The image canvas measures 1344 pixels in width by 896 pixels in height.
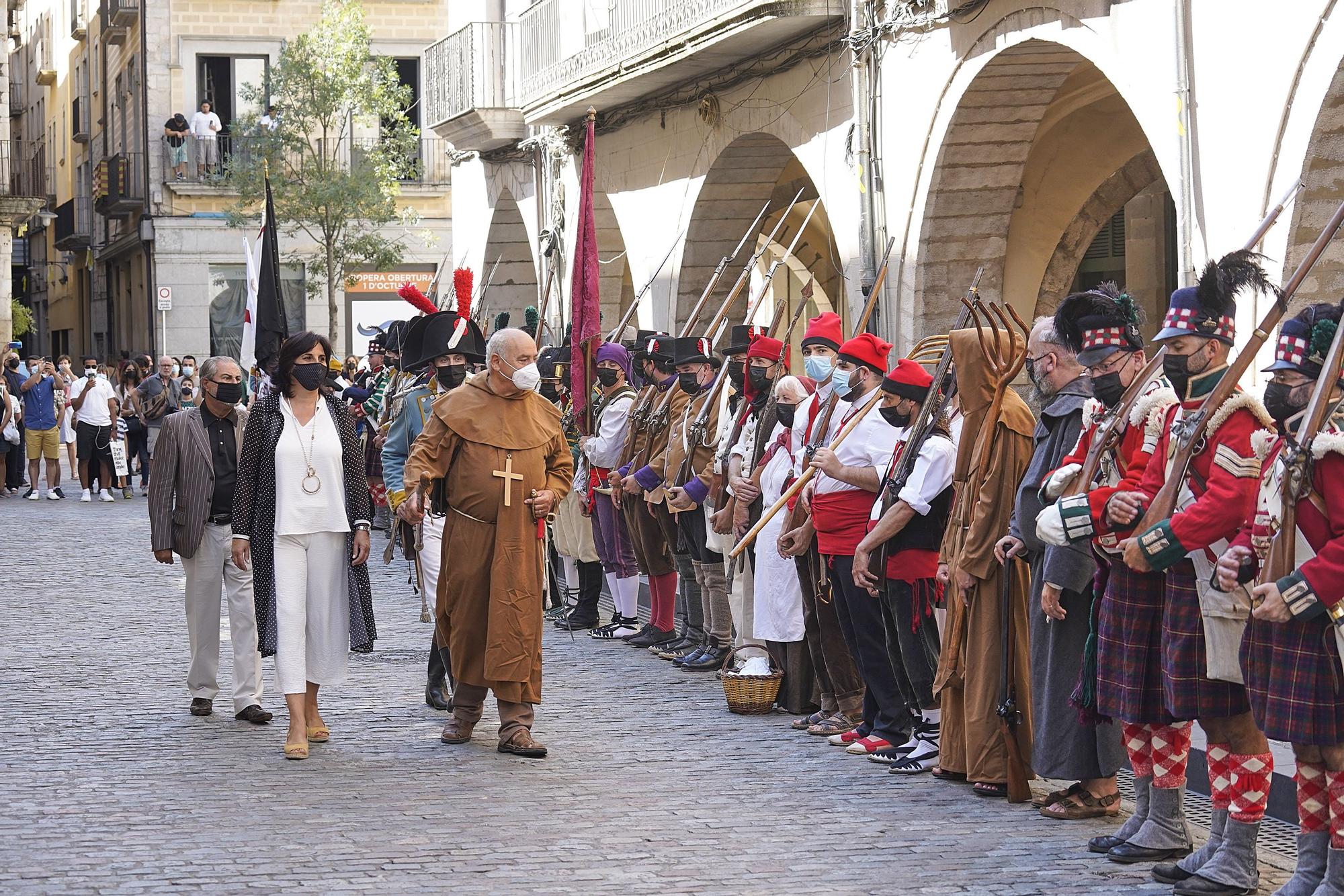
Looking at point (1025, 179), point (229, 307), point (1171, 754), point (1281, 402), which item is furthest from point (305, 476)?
point (229, 307)

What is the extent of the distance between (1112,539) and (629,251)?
1378 centimetres

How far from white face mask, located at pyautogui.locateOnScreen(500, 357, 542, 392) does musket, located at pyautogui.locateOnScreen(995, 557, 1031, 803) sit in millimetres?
2402

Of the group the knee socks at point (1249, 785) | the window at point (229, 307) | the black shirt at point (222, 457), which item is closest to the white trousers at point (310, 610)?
the black shirt at point (222, 457)

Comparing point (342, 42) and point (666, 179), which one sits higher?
point (342, 42)

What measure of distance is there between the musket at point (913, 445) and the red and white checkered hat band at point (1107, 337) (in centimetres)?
134

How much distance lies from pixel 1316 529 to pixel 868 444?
330 cm

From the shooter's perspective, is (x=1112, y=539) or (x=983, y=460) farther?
(x=983, y=460)

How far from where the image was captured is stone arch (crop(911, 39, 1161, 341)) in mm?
13242

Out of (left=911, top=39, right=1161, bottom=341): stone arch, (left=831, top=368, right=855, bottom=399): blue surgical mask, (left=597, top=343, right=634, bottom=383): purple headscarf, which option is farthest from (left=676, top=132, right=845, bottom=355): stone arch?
(left=831, top=368, right=855, bottom=399): blue surgical mask

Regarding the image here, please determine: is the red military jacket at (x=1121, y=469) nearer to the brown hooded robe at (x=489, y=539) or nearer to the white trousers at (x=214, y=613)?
the brown hooded robe at (x=489, y=539)

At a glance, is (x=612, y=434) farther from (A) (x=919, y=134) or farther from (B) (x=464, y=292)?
(A) (x=919, y=134)

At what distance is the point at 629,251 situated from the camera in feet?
65.4

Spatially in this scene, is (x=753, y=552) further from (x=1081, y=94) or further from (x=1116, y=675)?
(x=1081, y=94)

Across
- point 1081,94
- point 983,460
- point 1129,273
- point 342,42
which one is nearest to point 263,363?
point 983,460
